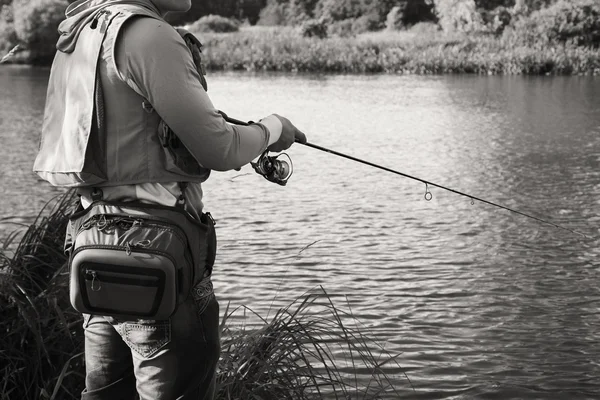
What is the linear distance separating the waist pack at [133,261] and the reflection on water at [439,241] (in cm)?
261

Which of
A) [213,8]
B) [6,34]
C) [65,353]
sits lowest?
[213,8]

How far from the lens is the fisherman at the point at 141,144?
2010mm

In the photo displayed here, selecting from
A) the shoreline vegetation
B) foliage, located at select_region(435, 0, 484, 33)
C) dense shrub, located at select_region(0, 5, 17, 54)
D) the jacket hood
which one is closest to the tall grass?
the jacket hood

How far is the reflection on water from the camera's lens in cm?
496

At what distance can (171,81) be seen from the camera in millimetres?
1994

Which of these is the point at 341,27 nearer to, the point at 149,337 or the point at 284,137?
the point at 284,137

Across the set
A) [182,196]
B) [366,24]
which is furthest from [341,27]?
[182,196]

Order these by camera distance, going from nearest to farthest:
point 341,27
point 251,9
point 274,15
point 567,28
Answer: point 567,28 < point 341,27 < point 274,15 < point 251,9

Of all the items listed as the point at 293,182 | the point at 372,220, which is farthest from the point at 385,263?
the point at 293,182

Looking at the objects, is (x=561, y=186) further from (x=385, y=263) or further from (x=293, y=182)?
(x=385, y=263)

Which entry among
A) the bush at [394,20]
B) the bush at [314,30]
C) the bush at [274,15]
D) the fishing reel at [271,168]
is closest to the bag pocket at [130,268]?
the fishing reel at [271,168]

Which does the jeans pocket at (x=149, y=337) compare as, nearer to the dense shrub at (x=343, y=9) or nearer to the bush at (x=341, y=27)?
the bush at (x=341, y=27)

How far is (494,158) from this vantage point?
11742 mm

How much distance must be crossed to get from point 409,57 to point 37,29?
49.9 feet
